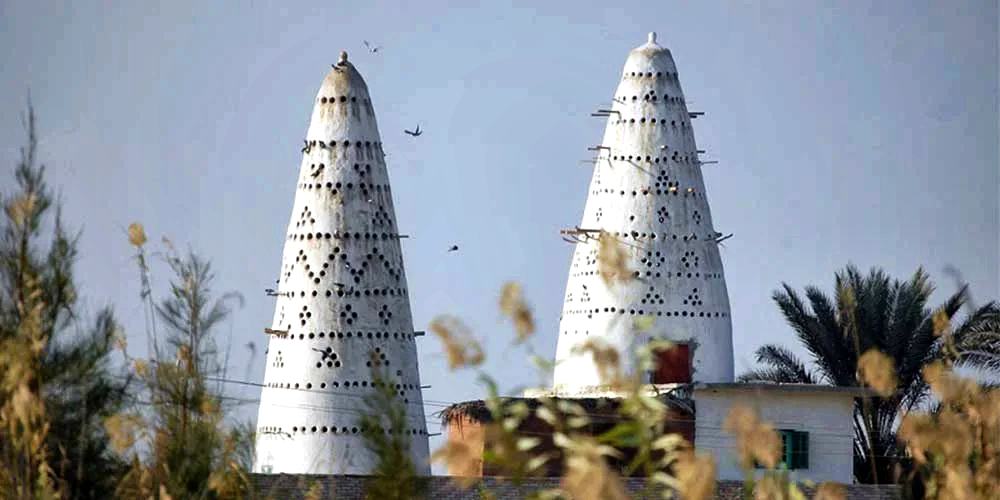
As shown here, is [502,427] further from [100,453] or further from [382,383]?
[100,453]

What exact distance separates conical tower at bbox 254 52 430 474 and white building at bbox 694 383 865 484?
17.1 feet

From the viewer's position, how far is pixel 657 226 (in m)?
46.6

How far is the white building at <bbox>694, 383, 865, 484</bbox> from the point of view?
4094 cm

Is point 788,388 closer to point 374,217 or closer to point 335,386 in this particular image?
point 374,217

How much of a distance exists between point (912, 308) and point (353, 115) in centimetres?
1012

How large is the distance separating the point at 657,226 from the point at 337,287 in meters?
9.26

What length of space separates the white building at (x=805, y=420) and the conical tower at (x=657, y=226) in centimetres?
461

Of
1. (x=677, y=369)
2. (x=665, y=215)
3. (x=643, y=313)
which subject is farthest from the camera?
(x=665, y=215)

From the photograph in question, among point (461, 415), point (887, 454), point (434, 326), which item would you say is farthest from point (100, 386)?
point (887, 454)

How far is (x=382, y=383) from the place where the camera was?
960cm

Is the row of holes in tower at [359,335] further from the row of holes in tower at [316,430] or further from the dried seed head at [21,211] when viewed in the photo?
the dried seed head at [21,211]

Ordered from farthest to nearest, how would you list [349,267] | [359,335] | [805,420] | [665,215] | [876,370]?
1. [665,215]
2. [805,420]
3. [349,267]
4. [359,335]
5. [876,370]

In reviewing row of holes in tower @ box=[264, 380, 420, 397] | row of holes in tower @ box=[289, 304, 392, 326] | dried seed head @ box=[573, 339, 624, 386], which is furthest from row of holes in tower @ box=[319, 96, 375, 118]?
dried seed head @ box=[573, 339, 624, 386]

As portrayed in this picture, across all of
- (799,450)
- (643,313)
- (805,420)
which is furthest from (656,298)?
(799,450)
